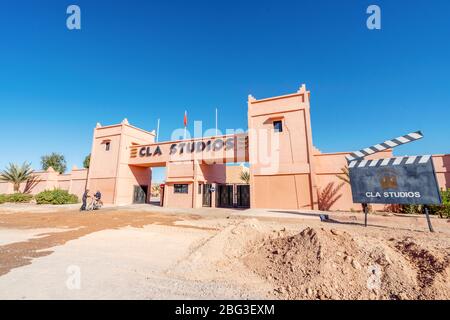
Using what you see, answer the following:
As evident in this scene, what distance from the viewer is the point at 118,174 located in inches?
877

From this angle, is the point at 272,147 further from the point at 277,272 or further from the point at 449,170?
the point at 277,272

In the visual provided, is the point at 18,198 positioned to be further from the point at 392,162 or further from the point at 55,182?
the point at 392,162

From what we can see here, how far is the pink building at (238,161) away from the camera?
15594 millimetres

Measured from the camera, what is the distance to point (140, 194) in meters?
24.9

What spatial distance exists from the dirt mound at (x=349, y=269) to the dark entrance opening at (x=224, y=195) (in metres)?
16.4

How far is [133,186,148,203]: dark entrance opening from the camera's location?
79.5 feet

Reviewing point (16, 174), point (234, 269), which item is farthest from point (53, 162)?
point (234, 269)

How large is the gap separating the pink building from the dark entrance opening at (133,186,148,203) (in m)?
0.12

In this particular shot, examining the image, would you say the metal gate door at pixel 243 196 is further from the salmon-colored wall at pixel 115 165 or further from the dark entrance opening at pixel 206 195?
the salmon-colored wall at pixel 115 165

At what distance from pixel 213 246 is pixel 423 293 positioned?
410cm

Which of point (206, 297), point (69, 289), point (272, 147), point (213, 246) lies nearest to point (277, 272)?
point (206, 297)

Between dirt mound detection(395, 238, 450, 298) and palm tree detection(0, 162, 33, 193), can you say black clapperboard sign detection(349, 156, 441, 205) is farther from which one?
palm tree detection(0, 162, 33, 193)
